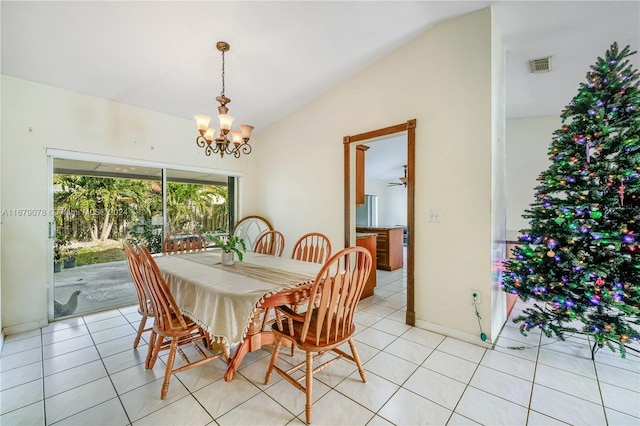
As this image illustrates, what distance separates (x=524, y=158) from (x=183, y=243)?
16.8ft

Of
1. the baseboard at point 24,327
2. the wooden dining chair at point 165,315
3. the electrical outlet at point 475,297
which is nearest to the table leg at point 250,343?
the wooden dining chair at point 165,315

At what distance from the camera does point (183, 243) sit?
3314 mm

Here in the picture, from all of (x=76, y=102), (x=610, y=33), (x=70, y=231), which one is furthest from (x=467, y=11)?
(x=70, y=231)

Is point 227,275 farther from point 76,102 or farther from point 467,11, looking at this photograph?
point 467,11

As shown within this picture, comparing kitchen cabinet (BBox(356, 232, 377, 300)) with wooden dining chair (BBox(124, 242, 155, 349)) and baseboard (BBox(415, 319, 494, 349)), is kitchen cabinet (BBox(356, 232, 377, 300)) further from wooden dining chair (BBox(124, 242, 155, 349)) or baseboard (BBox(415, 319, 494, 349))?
wooden dining chair (BBox(124, 242, 155, 349))

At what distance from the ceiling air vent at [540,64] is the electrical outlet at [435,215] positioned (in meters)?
1.96

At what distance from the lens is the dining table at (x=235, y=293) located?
162 centimetres

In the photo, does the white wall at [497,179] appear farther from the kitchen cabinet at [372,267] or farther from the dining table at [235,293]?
the dining table at [235,293]

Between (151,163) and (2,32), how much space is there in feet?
5.44

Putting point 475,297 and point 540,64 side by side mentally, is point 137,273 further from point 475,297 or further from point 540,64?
point 540,64

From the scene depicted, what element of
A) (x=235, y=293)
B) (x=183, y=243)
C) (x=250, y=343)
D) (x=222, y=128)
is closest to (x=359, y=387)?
(x=250, y=343)

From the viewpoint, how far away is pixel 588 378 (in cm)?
194

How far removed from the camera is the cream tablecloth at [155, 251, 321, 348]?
5.30ft

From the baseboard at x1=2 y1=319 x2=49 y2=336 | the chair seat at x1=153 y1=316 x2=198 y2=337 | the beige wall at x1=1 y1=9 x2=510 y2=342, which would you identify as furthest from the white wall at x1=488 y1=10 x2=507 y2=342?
the baseboard at x1=2 y1=319 x2=49 y2=336
